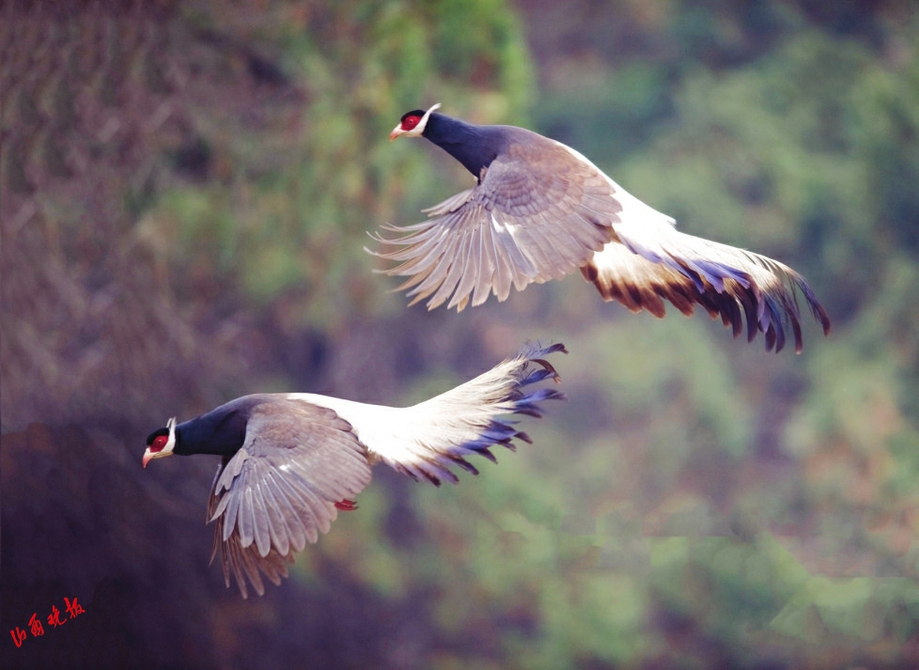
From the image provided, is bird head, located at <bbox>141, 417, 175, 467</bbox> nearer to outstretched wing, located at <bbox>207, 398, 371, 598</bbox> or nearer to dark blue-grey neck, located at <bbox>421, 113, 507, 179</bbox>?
outstretched wing, located at <bbox>207, 398, 371, 598</bbox>

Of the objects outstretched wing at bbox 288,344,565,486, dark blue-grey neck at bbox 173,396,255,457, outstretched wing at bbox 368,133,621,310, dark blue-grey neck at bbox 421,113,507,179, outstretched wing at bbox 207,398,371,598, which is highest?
dark blue-grey neck at bbox 421,113,507,179

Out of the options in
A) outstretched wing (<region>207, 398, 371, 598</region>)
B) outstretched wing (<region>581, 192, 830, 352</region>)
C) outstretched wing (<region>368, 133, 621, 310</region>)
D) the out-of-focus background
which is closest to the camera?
outstretched wing (<region>207, 398, 371, 598</region>)

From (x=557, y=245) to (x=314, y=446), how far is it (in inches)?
20.3

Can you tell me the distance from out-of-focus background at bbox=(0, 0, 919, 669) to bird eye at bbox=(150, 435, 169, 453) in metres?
1.60

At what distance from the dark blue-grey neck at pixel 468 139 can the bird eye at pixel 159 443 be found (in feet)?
2.39

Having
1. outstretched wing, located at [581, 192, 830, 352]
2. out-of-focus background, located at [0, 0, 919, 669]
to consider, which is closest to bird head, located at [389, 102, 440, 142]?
outstretched wing, located at [581, 192, 830, 352]

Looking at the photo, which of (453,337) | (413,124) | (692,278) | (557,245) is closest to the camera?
(557,245)

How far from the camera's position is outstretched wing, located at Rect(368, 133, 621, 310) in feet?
6.10

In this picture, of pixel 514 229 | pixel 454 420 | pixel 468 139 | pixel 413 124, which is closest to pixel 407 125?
pixel 413 124

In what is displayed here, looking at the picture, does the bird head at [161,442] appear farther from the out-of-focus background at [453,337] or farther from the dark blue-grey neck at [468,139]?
the out-of-focus background at [453,337]

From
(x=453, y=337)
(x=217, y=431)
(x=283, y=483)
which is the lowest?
(x=283, y=483)

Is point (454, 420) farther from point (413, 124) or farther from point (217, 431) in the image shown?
point (413, 124)

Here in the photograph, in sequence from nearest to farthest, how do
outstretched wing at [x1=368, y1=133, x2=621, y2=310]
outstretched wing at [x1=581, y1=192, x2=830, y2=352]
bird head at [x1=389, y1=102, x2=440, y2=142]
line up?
1. outstretched wing at [x1=368, y1=133, x2=621, y2=310]
2. outstretched wing at [x1=581, y1=192, x2=830, y2=352]
3. bird head at [x1=389, y1=102, x2=440, y2=142]

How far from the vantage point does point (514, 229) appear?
1.92 meters
